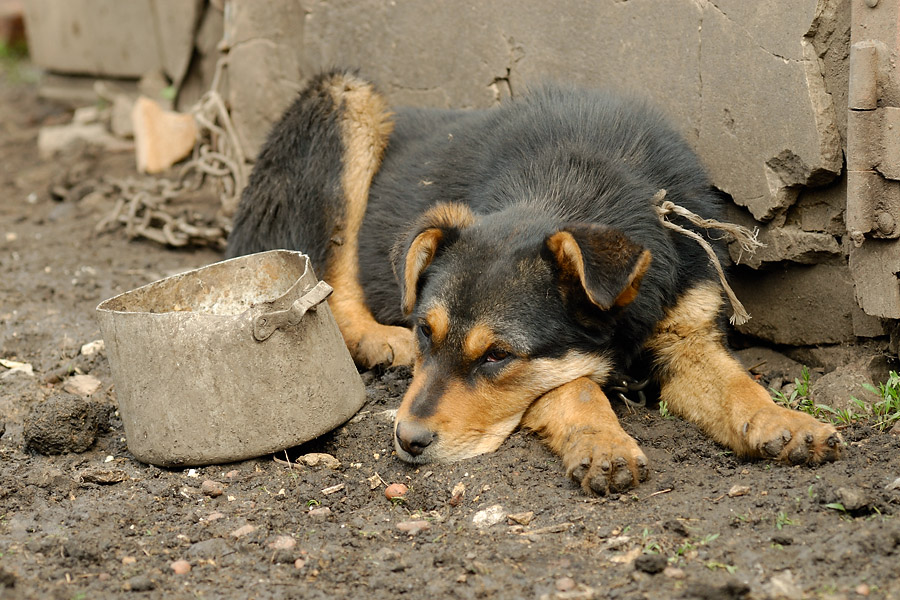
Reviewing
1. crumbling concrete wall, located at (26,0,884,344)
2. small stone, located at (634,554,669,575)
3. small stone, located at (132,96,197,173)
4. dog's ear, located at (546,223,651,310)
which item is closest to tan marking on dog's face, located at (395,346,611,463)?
dog's ear, located at (546,223,651,310)

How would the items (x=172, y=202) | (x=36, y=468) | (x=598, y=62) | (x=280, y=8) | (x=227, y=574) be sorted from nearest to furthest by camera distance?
(x=227, y=574) < (x=36, y=468) < (x=598, y=62) < (x=280, y=8) < (x=172, y=202)

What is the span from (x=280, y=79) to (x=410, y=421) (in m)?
4.46

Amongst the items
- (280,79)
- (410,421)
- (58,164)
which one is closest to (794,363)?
(410,421)

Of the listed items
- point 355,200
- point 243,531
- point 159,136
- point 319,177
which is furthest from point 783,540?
point 159,136

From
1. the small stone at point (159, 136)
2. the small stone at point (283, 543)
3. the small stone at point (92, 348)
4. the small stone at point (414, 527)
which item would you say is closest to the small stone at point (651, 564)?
the small stone at point (414, 527)

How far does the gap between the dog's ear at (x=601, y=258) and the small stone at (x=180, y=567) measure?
6.14 feet

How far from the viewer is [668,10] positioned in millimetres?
5371

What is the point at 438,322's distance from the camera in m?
4.17

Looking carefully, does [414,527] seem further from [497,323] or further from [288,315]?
[288,315]

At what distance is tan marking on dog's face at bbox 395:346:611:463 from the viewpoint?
4086 millimetres

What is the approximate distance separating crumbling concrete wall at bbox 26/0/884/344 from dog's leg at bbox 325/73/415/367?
749 mm

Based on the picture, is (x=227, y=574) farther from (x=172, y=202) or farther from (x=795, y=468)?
(x=172, y=202)

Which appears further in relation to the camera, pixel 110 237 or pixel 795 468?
pixel 110 237

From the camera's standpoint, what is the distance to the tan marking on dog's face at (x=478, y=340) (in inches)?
160
